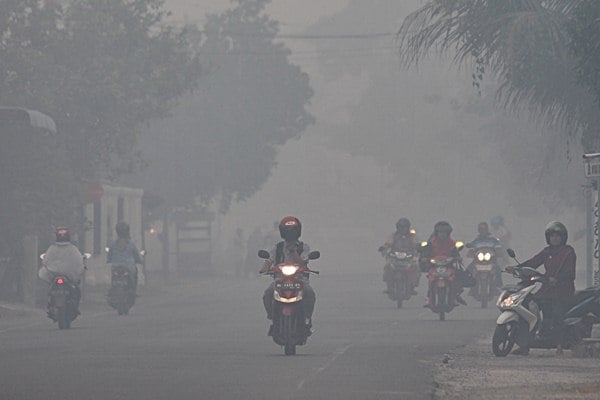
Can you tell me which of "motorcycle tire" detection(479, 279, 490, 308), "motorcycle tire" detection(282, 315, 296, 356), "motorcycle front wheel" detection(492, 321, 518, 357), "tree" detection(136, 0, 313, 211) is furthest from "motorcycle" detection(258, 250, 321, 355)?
"tree" detection(136, 0, 313, 211)

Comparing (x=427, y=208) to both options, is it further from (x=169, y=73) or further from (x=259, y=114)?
(x=169, y=73)

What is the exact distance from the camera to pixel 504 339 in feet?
73.9

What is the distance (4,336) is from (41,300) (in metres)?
12.8

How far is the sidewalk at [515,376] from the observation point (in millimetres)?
17016

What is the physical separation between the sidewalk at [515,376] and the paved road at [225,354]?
1.00 ft

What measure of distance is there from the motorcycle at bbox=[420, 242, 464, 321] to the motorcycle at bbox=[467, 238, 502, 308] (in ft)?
18.2

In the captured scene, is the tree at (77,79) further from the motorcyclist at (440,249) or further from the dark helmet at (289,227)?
the dark helmet at (289,227)

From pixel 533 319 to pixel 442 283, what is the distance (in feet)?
32.9

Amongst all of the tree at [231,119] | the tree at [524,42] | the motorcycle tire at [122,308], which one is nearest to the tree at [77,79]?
the motorcycle tire at [122,308]

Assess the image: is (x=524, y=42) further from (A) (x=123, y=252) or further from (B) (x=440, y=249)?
(A) (x=123, y=252)

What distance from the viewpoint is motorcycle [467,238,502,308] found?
38156 mm

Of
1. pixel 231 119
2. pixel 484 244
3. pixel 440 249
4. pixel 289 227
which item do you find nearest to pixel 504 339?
pixel 289 227

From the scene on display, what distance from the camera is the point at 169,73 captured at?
50812 millimetres

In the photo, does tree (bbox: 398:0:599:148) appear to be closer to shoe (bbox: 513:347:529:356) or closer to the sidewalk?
the sidewalk
